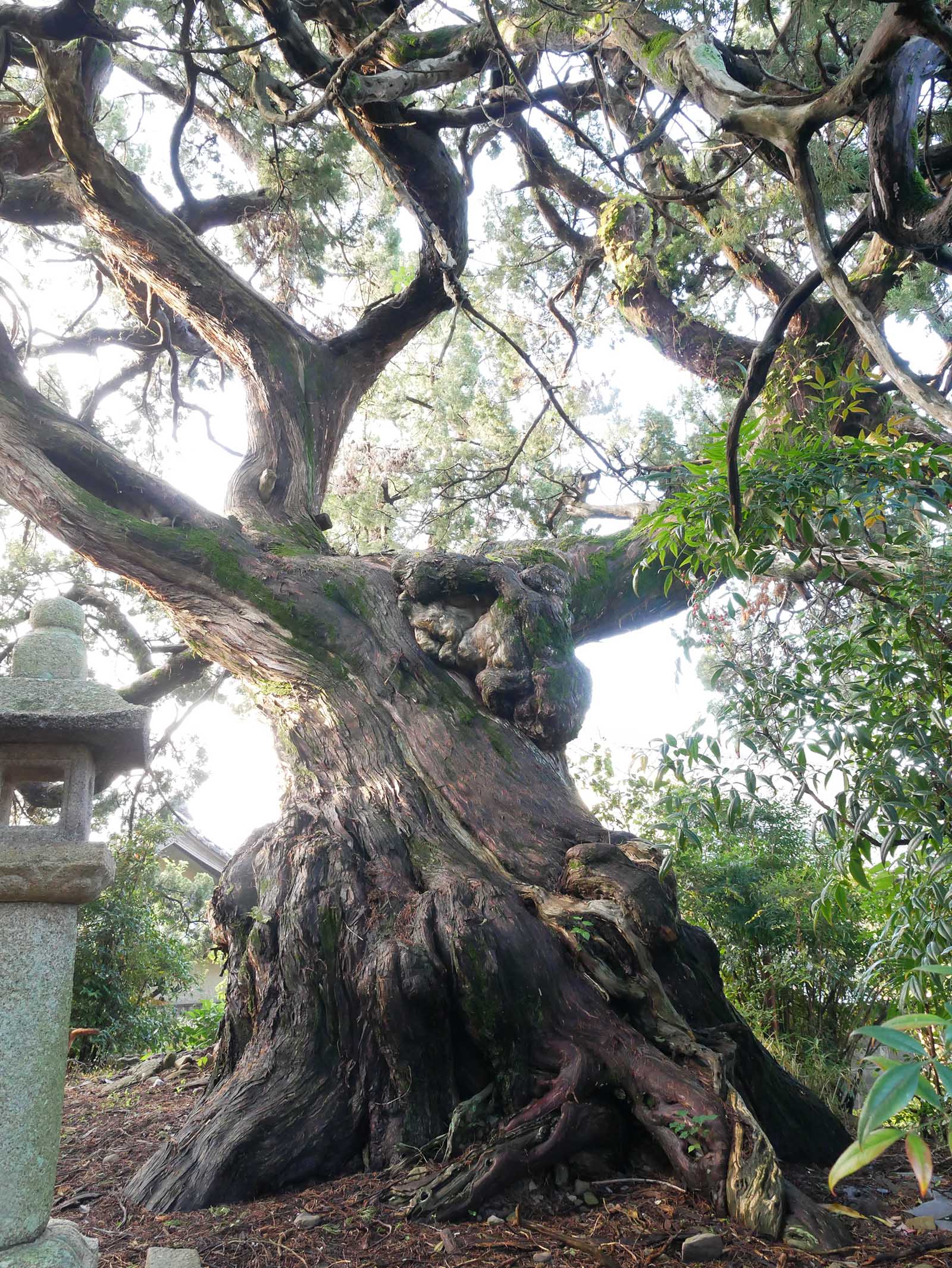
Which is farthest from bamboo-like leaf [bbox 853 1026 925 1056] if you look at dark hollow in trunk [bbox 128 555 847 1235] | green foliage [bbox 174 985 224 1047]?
green foliage [bbox 174 985 224 1047]

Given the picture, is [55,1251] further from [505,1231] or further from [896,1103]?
[896,1103]

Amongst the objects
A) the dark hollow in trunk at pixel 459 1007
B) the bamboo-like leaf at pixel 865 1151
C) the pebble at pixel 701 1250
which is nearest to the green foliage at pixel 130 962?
the dark hollow in trunk at pixel 459 1007

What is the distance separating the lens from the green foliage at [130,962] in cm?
692

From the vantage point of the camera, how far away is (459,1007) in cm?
341

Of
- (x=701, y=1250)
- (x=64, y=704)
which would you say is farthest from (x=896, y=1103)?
(x=64, y=704)

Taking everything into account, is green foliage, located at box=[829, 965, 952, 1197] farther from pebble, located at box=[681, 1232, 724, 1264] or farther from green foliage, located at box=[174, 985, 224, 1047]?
green foliage, located at box=[174, 985, 224, 1047]

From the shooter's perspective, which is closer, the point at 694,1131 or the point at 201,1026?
the point at 694,1131

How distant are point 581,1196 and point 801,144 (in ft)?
11.0

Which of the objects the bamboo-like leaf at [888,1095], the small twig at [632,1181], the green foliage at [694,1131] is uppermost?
the bamboo-like leaf at [888,1095]

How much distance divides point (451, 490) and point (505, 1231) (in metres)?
6.72

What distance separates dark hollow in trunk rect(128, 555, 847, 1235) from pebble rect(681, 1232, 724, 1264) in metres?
0.21

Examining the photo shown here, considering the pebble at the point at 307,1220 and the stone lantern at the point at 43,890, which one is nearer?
the stone lantern at the point at 43,890

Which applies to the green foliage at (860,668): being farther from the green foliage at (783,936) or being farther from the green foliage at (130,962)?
the green foliage at (130,962)

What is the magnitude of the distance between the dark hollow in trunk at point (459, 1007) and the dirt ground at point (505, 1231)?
0.34 ft
